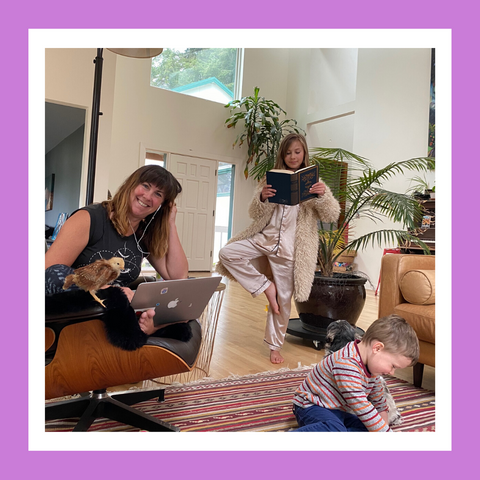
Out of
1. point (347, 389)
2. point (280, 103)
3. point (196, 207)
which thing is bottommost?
point (347, 389)

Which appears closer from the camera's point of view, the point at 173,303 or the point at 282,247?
the point at 173,303

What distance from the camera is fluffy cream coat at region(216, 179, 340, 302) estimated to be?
2.54 m

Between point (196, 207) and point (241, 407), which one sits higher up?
point (196, 207)

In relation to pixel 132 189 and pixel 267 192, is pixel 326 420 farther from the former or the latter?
pixel 267 192

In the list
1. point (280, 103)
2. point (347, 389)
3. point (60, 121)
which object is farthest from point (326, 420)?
point (280, 103)

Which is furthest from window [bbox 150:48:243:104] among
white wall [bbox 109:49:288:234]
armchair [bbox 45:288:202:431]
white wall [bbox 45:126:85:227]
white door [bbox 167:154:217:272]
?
armchair [bbox 45:288:202:431]

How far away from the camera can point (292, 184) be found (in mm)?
2334

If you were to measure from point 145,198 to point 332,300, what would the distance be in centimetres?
159

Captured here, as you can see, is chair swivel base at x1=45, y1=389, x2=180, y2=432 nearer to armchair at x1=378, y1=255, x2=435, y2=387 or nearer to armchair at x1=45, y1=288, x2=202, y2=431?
armchair at x1=45, y1=288, x2=202, y2=431

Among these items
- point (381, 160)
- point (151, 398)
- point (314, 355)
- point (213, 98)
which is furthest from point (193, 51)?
point (151, 398)

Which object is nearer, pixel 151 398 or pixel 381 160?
pixel 151 398

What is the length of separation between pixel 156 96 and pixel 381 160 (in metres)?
3.53
